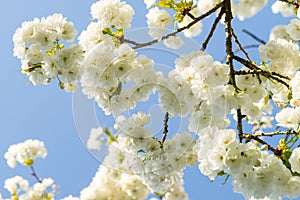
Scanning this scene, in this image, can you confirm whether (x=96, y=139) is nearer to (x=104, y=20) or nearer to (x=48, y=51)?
(x=48, y=51)

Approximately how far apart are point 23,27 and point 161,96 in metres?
0.86

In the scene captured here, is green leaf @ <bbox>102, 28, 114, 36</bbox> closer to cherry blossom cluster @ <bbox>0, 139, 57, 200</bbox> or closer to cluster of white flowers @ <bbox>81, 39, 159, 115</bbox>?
cluster of white flowers @ <bbox>81, 39, 159, 115</bbox>

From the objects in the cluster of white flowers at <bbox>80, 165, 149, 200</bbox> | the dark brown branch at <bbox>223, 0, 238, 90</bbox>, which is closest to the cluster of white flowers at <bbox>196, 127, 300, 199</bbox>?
the dark brown branch at <bbox>223, 0, 238, 90</bbox>

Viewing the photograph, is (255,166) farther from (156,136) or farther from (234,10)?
(234,10)

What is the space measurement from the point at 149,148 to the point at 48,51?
0.73 metres

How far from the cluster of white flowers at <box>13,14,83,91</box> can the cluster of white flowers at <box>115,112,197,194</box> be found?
38 centimetres

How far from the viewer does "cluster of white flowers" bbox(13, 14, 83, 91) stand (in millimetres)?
2016

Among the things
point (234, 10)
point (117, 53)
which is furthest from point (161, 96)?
point (234, 10)

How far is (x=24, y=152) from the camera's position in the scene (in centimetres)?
403

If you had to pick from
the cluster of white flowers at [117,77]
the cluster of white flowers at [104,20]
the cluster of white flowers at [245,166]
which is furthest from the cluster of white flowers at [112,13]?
the cluster of white flowers at [245,166]

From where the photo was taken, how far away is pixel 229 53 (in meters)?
2.09

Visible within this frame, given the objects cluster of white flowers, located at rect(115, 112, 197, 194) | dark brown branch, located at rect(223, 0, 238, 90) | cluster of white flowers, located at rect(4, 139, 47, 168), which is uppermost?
cluster of white flowers, located at rect(4, 139, 47, 168)

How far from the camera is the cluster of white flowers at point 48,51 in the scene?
2.02m

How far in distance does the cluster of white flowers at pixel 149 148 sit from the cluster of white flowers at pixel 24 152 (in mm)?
2198
